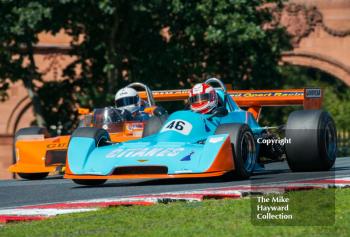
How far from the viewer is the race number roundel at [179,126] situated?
1441 cm

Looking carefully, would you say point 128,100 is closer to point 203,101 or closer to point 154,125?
point 154,125

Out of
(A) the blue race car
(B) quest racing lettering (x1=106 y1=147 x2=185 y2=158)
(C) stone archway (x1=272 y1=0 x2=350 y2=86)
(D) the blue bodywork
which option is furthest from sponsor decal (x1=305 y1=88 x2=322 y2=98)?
(C) stone archway (x1=272 y1=0 x2=350 y2=86)

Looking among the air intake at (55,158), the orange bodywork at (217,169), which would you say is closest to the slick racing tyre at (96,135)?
the orange bodywork at (217,169)

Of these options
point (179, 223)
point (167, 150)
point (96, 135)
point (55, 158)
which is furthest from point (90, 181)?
point (179, 223)

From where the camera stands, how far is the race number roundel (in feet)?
47.3

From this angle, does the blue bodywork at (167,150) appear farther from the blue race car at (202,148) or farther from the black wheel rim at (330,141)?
the black wheel rim at (330,141)

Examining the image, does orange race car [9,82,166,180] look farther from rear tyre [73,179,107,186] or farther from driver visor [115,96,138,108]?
rear tyre [73,179,107,186]

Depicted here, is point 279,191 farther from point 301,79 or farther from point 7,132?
point 301,79

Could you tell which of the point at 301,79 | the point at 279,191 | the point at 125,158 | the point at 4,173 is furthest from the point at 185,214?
the point at 301,79

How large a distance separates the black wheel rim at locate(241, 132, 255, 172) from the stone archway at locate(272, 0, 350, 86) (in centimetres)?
2204

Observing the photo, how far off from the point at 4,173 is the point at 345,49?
1123 centimetres

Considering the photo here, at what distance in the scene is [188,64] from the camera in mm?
30797

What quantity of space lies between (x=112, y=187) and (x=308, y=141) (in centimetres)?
253

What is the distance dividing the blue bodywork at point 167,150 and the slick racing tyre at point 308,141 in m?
0.46
